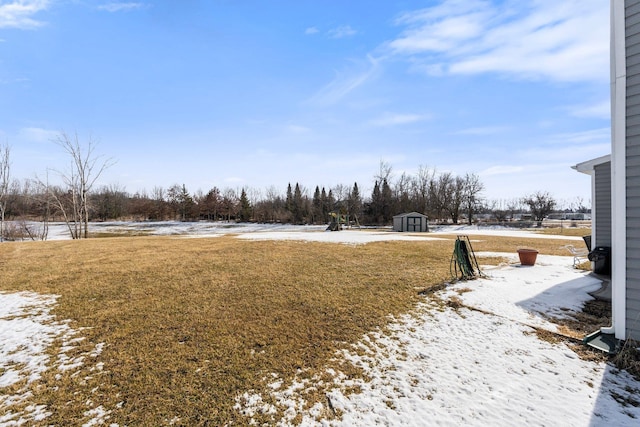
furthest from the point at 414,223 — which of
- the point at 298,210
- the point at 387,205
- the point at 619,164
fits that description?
the point at 619,164

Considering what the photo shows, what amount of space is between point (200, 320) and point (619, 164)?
20.8 ft

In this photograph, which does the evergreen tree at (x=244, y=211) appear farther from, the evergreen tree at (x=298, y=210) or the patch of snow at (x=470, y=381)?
the patch of snow at (x=470, y=381)

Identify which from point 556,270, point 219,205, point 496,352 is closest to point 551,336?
point 496,352

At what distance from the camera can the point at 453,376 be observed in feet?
9.97

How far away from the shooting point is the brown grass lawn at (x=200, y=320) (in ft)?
8.79

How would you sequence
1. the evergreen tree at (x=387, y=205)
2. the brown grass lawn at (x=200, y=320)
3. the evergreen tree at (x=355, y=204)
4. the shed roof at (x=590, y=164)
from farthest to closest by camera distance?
the evergreen tree at (x=355, y=204), the evergreen tree at (x=387, y=205), the shed roof at (x=590, y=164), the brown grass lawn at (x=200, y=320)

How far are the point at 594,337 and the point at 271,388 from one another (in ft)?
14.0

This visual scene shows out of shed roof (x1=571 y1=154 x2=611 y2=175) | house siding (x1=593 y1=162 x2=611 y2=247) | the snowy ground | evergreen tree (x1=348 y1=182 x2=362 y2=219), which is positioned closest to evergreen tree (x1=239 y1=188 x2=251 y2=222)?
evergreen tree (x1=348 y1=182 x2=362 y2=219)

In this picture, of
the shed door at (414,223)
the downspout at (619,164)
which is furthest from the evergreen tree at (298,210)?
the downspout at (619,164)

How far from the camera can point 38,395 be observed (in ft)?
8.87

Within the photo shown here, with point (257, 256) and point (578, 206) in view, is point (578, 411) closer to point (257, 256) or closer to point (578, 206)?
point (257, 256)

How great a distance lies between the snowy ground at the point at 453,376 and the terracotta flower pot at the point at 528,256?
11.8ft

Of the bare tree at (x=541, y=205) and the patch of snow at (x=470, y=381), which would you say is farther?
the bare tree at (x=541, y=205)

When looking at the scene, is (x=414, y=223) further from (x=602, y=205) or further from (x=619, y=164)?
(x=619, y=164)
